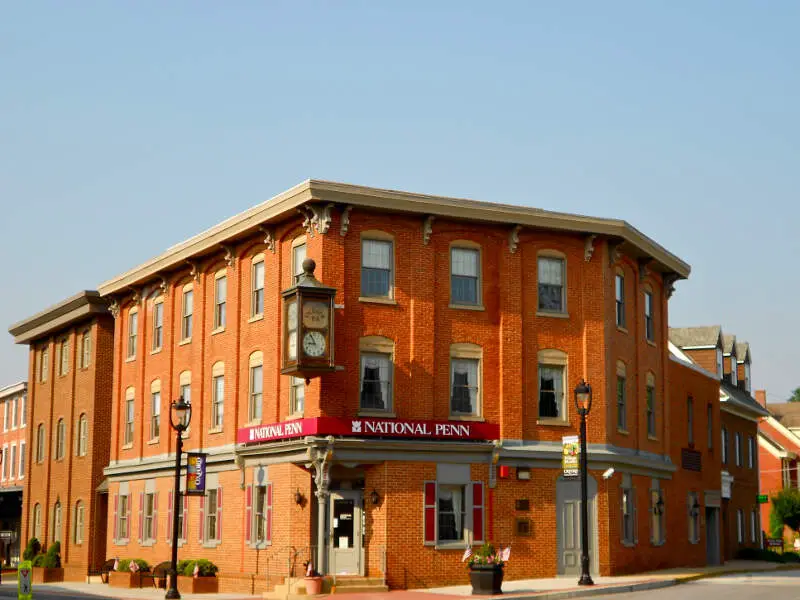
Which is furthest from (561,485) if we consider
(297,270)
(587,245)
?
(297,270)

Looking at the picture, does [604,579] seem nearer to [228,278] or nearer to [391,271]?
[391,271]

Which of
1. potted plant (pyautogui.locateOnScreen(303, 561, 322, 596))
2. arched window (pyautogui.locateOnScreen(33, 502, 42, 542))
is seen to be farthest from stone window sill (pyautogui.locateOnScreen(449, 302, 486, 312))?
arched window (pyautogui.locateOnScreen(33, 502, 42, 542))

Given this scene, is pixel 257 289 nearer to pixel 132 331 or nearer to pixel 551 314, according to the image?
pixel 551 314

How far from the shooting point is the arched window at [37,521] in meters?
58.5

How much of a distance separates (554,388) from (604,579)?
6.07 meters

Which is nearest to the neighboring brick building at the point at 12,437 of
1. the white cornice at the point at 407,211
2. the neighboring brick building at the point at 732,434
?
the white cornice at the point at 407,211

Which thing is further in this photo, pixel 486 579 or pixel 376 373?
pixel 376 373

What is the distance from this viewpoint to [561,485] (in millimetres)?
37312

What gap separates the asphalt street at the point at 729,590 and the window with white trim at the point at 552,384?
6.54m

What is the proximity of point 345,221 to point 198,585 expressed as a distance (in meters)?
12.4

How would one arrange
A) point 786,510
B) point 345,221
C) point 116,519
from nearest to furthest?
point 345,221
point 116,519
point 786,510

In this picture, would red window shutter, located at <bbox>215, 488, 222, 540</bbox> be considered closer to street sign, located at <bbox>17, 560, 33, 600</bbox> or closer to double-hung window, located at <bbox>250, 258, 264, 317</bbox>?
double-hung window, located at <bbox>250, 258, 264, 317</bbox>

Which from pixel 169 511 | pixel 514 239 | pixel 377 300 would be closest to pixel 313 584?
pixel 377 300

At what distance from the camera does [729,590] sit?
31.8 meters
